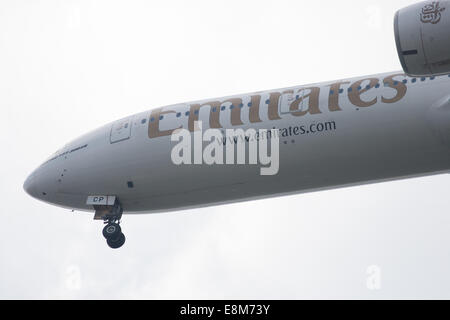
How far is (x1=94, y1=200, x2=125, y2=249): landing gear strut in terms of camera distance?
107 feet

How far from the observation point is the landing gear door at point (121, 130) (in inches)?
1276

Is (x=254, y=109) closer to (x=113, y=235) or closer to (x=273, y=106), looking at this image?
(x=273, y=106)

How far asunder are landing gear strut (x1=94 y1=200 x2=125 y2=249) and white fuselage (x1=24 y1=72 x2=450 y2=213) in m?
0.35

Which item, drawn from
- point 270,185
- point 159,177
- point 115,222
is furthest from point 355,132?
point 115,222

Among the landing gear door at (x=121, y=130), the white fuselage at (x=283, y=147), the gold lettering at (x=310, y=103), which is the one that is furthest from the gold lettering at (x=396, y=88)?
the landing gear door at (x=121, y=130)

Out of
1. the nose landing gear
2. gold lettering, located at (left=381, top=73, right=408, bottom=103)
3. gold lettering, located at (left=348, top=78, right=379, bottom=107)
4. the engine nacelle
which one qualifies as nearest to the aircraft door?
gold lettering, located at (left=348, top=78, right=379, bottom=107)

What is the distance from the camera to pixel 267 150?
29562 millimetres

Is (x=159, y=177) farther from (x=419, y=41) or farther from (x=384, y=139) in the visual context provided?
(x=419, y=41)

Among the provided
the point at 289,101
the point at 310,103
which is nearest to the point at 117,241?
the point at 289,101

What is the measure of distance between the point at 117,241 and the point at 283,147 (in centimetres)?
762

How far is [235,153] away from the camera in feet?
98.8

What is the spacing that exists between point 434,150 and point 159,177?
8.94 meters

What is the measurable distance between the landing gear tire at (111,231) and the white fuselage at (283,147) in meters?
0.72

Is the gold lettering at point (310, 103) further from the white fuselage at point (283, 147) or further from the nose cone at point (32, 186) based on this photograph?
the nose cone at point (32, 186)
